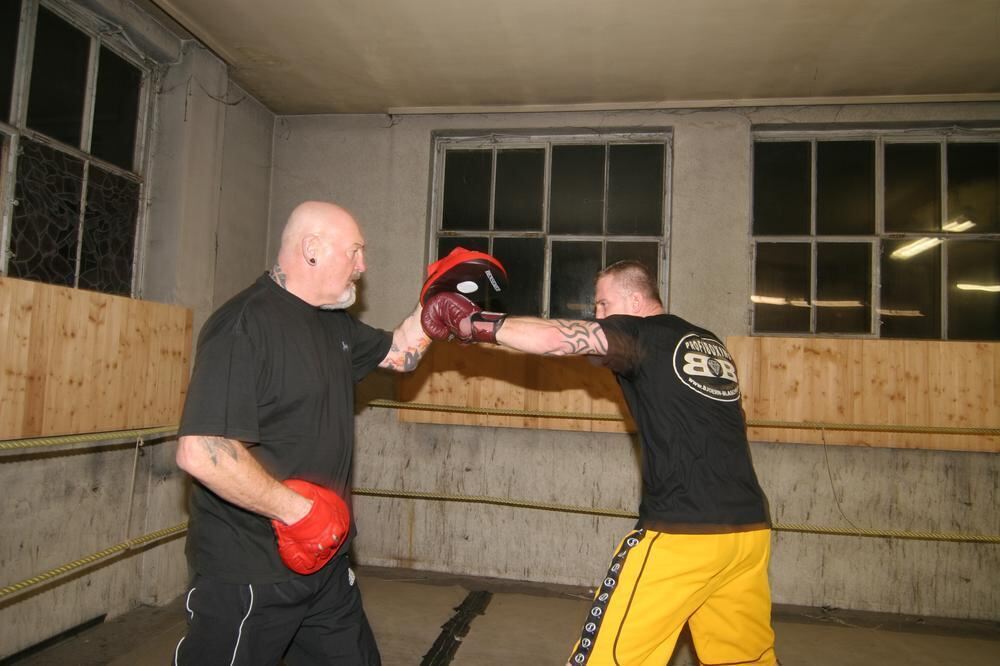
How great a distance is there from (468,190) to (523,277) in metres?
0.90

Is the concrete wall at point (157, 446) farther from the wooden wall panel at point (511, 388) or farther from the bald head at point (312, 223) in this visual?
the bald head at point (312, 223)

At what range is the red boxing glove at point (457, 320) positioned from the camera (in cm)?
A: 219

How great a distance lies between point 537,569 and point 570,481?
27.6 inches

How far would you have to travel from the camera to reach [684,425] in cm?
196

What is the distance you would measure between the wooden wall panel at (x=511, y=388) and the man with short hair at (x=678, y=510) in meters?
2.20

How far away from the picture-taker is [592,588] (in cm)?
428

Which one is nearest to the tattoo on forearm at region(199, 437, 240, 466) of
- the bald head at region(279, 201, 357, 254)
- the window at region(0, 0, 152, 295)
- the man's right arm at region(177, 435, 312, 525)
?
the man's right arm at region(177, 435, 312, 525)

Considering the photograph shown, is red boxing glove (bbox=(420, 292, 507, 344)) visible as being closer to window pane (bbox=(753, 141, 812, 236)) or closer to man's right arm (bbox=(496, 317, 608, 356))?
man's right arm (bbox=(496, 317, 608, 356))

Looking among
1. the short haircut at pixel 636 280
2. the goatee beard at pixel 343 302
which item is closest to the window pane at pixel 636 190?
the short haircut at pixel 636 280

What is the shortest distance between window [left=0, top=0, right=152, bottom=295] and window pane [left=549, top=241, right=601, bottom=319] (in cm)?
299

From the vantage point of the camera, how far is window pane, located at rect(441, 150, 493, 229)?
491 cm

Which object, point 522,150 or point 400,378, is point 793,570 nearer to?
point 400,378

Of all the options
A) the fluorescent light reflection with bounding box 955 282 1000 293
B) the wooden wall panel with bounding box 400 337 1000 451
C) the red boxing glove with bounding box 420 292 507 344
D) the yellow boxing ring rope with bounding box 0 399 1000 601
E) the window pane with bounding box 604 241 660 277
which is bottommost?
the yellow boxing ring rope with bounding box 0 399 1000 601

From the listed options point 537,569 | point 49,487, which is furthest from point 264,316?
point 537,569
